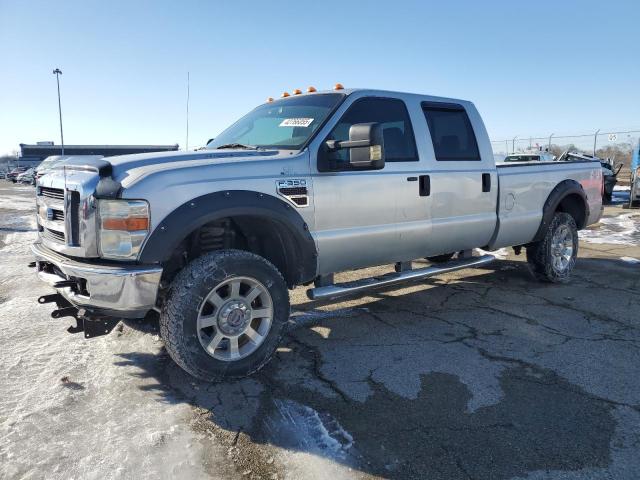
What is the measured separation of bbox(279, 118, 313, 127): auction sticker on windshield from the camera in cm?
425

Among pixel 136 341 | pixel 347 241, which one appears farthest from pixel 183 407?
pixel 347 241

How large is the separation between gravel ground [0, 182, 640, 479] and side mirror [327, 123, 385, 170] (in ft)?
4.88

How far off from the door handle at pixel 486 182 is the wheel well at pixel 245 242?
239 cm

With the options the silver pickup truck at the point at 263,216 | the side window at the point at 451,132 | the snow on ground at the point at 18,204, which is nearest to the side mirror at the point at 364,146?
the silver pickup truck at the point at 263,216

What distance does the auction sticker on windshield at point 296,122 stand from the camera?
425 cm

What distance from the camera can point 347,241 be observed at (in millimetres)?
4145

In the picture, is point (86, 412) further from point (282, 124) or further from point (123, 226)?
point (282, 124)

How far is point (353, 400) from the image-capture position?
10.5 feet

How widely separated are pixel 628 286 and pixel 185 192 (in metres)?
5.48

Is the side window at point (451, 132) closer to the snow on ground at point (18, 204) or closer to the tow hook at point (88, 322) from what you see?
the tow hook at point (88, 322)

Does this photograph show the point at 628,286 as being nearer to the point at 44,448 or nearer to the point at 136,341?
the point at 136,341

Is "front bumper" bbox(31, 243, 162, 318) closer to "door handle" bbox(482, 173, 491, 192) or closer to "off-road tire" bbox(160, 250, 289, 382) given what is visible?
"off-road tire" bbox(160, 250, 289, 382)

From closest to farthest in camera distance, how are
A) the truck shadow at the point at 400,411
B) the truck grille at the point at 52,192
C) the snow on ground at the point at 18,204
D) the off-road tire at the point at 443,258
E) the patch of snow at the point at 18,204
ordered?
the truck shadow at the point at 400,411
the truck grille at the point at 52,192
the off-road tire at the point at 443,258
the patch of snow at the point at 18,204
the snow on ground at the point at 18,204

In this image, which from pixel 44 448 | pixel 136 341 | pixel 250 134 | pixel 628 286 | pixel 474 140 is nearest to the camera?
pixel 44 448
